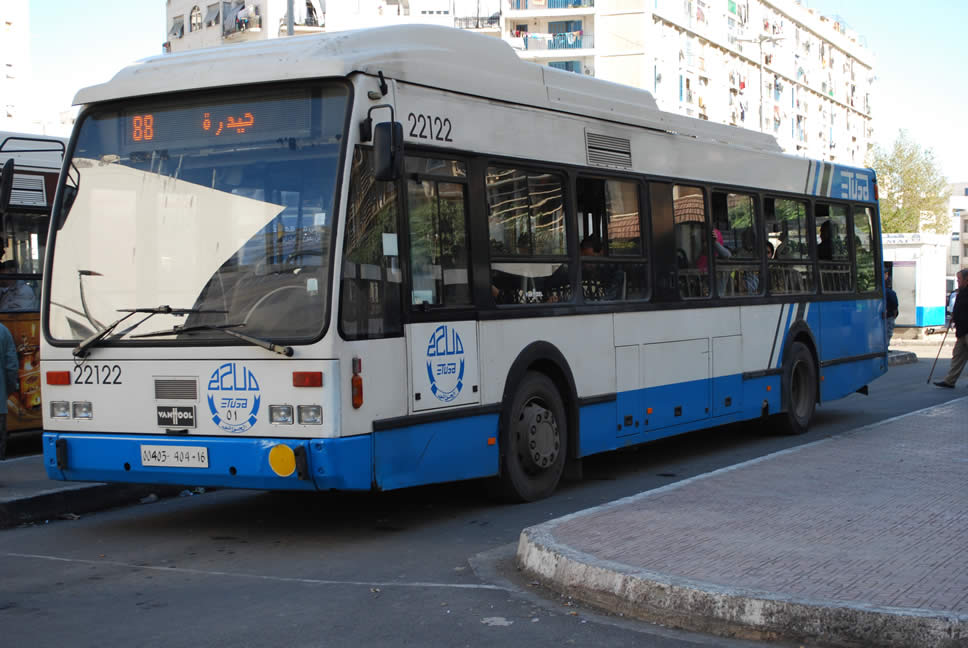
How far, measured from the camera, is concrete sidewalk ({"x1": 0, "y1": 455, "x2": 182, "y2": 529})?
923 centimetres

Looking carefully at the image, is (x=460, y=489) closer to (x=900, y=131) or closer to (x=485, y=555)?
(x=485, y=555)

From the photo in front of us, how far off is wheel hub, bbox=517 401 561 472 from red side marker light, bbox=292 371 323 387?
228cm

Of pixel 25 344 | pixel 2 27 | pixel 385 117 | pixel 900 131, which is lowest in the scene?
pixel 25 344

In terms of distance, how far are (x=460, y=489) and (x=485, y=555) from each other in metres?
2.65

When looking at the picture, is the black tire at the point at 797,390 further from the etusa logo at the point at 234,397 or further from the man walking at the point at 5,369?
the man walking at the point at 5,369

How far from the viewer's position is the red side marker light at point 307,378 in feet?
24.6

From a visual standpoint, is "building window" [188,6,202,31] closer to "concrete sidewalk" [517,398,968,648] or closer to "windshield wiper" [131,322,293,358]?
"concrete sidewalk" [517,398,968,648]

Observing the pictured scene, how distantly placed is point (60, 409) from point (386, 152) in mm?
2963

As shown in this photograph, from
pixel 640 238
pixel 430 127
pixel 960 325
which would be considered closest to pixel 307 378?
pixel 430 127

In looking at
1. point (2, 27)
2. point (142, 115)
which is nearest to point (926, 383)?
point (142, 115)

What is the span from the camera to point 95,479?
27.1ft

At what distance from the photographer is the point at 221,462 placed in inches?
305

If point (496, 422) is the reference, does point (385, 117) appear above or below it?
above

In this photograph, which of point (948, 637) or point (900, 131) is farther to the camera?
point (900, 131)
